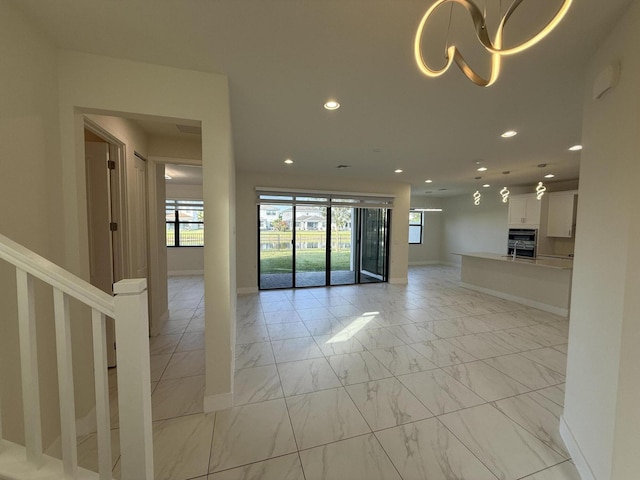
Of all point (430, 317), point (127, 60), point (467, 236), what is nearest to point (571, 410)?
point (430, 317)

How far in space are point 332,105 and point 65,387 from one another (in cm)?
261

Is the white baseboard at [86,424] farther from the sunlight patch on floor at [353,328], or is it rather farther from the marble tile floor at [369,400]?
the sunlight patch on floor at [353,328]

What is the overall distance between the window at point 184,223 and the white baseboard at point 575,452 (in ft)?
25.7

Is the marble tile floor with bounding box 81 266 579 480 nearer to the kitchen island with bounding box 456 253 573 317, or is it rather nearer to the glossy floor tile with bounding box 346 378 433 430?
the glossy floor tile with bounding box 346 378 433 430

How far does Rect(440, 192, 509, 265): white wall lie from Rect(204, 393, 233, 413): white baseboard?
840 centimetres

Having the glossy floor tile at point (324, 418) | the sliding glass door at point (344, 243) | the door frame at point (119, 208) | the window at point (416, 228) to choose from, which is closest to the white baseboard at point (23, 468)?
the glossy floor tile at point (324, 418)

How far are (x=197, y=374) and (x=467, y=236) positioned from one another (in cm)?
917

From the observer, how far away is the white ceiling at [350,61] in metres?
1.38

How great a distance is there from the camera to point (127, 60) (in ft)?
5.92

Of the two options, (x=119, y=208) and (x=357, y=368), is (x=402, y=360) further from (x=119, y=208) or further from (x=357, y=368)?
(x=119, y=208)

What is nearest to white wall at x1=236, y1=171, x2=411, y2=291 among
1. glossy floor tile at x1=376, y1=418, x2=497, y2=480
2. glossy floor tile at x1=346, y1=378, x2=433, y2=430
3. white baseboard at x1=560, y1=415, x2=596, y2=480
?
glossy floor tile at x1=346, y1=378, x2=433, y2=430

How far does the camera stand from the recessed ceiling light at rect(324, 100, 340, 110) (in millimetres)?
2406

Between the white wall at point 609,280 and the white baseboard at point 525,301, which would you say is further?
the white baseboard at point 525,301

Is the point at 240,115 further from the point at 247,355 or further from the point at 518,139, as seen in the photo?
the point at 518,139
